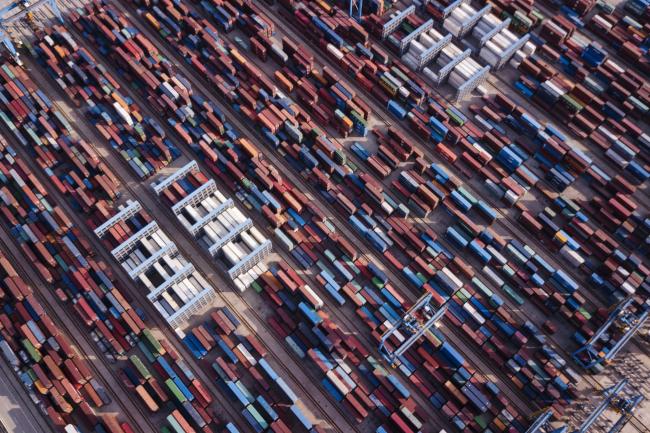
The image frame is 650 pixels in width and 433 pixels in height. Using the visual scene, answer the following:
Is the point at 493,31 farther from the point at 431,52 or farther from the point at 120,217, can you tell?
the point at 120,217

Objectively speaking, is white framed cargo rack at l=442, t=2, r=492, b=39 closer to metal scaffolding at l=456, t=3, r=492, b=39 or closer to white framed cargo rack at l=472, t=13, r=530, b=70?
metal scaffolding at l=456, t=3, r=492, b=39

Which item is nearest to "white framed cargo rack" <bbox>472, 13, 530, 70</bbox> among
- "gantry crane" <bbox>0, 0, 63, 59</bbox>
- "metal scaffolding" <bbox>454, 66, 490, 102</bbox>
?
"metal scaffolding" <bbox>454, 66, 490, 102</bbox>

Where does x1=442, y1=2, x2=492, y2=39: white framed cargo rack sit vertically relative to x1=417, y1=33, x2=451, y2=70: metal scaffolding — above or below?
above

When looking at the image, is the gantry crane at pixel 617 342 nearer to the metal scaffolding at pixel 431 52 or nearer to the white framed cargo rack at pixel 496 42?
the white framed cargo rack at pixel 496 42

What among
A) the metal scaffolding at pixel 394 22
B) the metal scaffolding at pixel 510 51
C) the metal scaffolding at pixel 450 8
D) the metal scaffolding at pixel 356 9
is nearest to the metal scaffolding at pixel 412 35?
the metal scaffolding at pixel 394 22

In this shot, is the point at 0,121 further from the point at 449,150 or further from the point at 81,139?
the point at 449,150

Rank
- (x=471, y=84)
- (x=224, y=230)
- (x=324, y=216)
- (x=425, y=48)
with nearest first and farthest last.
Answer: (x=224, y=230) → (x=324, y=216) → (x=471, y=84) → (x=425, y=48)

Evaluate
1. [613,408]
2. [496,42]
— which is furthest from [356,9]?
[613,408]
